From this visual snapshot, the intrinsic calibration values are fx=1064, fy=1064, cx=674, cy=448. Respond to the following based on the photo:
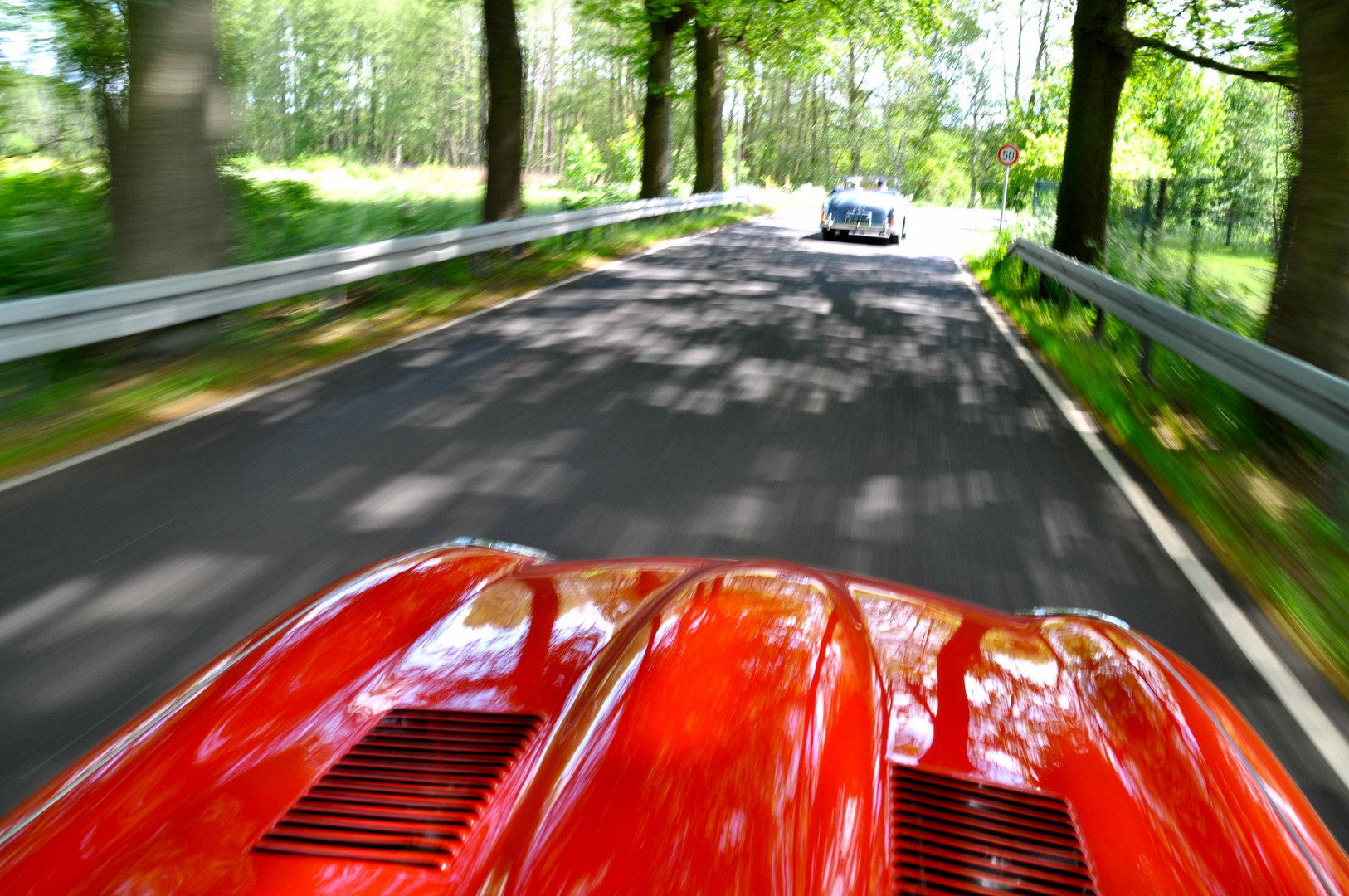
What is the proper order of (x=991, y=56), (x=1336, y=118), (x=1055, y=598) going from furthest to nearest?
(x=991, y=56)
(x=1336, y=118)
(x=1055, y=598)

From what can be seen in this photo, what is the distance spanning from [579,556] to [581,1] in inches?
967

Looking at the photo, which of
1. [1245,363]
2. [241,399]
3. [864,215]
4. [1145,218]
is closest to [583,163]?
[864,215]

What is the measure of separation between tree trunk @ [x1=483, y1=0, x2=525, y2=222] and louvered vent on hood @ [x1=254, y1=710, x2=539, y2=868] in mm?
15697

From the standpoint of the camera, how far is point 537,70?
89.2 metres

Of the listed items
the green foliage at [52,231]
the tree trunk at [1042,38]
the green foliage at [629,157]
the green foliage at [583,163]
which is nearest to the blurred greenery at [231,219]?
the green foliage at [52,231]

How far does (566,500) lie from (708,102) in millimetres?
26806

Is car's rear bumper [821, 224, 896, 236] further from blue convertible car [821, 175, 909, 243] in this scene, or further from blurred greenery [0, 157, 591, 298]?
blurred greenery [0, 157, 591, 298]

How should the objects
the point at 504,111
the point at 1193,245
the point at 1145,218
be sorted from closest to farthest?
the point at 1193,245, the point at 1145,218, the point at 504,111

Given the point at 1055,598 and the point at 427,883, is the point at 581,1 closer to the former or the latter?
the point at 1055,598

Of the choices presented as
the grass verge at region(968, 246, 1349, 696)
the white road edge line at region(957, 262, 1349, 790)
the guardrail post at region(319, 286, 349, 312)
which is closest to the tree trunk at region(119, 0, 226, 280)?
the guardrail post at region(319, 286, 349, 312)

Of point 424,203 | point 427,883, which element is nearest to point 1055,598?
point 427,883

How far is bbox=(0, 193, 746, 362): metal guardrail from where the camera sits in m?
6.93

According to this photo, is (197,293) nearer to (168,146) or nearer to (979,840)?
(168,146)

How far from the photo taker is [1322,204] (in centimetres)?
749
